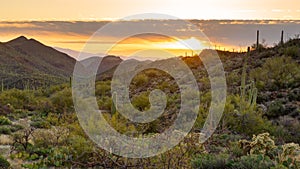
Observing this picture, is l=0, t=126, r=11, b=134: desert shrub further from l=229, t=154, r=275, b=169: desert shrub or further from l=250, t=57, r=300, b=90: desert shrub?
l=250, t=57, r=300, b=90: desert shrub

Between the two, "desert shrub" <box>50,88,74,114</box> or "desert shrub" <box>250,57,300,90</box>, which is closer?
"desert shrub" <box>250,57,300,90</box>

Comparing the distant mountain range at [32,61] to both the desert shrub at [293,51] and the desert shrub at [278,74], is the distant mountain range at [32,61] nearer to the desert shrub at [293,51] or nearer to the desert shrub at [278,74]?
the desert shrub at [293,51]

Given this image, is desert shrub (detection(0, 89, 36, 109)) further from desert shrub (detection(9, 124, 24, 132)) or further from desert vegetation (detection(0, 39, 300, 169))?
desert shrub (detection(9, 124, 24, 132))

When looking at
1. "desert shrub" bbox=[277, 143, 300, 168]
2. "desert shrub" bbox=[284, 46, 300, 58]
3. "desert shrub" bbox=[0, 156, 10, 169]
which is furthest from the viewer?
"desert shrub" bbox=[284, 46, 300, 58]

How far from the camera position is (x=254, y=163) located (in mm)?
7480

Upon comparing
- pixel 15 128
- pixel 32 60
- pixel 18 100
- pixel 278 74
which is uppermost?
pixel 278 74

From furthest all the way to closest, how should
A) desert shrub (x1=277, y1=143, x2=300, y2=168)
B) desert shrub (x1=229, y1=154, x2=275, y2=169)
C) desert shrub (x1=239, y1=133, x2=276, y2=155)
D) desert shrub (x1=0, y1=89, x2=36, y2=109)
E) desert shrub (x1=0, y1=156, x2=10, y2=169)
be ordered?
desert shrub (x1=0, y1=89, x2=36, y2=109) < desert shrub (x1=0, y1=156, x2=10, y2=169) < desert shrub (x1=239, y1=133, x2=276, y2=155) < desert shrub (x1=277, y1=143, x2=300, y2=168) < desert shrub (x1=229, y1=154, x2=275, y2=169)

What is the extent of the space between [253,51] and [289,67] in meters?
10.2

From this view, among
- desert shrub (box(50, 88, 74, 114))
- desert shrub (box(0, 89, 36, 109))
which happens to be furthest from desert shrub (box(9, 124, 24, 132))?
desert shrub (box(0, 89, 36, 109))

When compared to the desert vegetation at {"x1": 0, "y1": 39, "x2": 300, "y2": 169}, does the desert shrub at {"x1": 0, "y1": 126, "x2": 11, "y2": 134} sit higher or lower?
lower

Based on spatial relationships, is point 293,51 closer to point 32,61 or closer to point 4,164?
point 4,164

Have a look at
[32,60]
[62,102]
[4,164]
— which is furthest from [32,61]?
[4,164]

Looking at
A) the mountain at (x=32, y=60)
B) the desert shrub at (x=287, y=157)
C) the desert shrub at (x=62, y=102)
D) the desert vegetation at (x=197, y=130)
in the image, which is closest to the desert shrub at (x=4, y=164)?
the desert vegetation at (x=197, y=130)

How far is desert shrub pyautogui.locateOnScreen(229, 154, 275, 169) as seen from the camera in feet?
24.1
